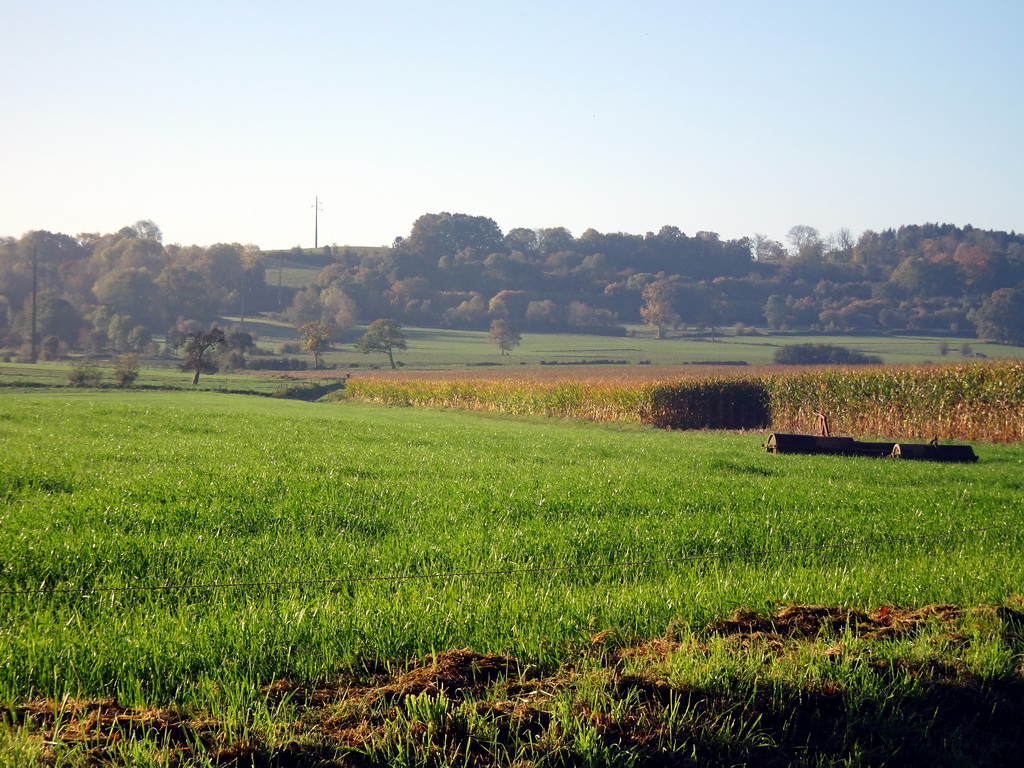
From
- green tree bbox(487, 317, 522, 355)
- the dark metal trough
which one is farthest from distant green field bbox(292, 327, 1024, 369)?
the dark metal trough

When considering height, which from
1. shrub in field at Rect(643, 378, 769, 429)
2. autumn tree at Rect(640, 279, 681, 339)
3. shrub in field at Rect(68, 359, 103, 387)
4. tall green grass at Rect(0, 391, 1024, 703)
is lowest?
shrub in field at Rect(68, 359, 103, 387)

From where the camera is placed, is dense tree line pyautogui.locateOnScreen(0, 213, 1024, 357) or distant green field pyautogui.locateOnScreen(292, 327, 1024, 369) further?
dense tree line pyautogui.locateOnScreen(0, 213, 1024, 357)

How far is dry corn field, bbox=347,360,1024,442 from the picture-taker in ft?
107

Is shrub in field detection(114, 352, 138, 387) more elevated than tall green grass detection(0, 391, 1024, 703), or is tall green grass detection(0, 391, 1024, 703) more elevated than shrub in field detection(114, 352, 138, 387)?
tall green grass detection(0, 391, 1024, 703)

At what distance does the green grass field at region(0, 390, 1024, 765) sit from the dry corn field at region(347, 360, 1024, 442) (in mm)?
18967

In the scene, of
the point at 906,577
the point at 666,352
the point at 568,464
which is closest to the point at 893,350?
the point at 666,352

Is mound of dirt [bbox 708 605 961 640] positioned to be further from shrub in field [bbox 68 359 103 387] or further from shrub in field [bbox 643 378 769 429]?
shrub in field [bbox 68 359 103 387]

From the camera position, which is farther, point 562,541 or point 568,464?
point 568,464

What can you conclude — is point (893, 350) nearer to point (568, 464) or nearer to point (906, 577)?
point (568, 464)

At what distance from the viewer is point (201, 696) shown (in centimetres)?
509

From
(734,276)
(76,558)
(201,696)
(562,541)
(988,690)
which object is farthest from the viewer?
(734,276)

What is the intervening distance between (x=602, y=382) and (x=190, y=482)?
37419 millimetres

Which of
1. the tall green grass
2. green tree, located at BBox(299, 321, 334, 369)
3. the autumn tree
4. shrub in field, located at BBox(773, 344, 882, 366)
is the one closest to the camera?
the tall green grass

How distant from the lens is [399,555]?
27.5 ft
